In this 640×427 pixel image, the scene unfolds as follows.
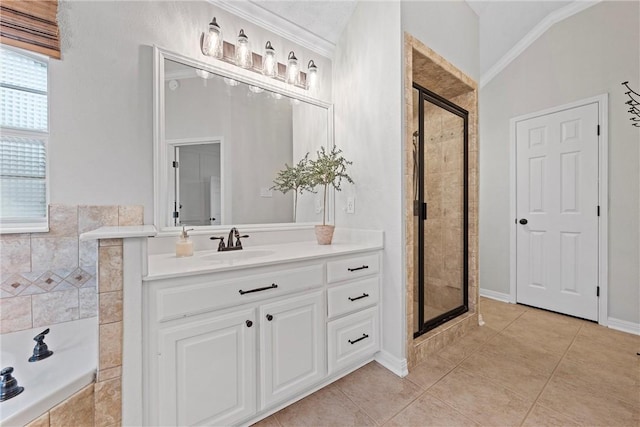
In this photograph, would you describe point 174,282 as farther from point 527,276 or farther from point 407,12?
point 527,276

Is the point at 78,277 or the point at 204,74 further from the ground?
the point at 204,74

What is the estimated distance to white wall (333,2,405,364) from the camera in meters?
1.86

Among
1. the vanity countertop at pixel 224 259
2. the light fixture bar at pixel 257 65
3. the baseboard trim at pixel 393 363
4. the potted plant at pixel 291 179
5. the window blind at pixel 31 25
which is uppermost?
the light fixture bar at pixel 257 65

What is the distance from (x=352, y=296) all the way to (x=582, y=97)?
→ 309 cm

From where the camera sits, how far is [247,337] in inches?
52.3

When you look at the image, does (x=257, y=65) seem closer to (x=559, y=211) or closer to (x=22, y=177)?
(x=22, y=177)

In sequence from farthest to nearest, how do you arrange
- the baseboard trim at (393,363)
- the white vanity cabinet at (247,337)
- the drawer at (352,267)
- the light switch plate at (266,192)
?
the light switch plate at (266,192), the baseboard trim at (393,363), the drawer at (352,267), the white vanity cabinet at (247,337)

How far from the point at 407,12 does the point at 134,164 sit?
6.69 ft

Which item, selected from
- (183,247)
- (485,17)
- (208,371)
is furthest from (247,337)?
(485,17)

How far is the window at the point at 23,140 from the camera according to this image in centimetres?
131

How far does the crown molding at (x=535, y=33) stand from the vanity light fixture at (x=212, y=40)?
329 centimetres

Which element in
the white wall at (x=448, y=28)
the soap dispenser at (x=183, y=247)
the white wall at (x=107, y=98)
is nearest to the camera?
the white wall at (x=107, y=98)

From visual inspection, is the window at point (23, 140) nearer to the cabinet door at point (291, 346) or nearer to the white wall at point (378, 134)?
the cabinet door at point (291, 346)

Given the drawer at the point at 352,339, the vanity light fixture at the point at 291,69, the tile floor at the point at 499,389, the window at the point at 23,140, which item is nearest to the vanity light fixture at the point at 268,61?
the vanity light fixture at the point at 291,69
